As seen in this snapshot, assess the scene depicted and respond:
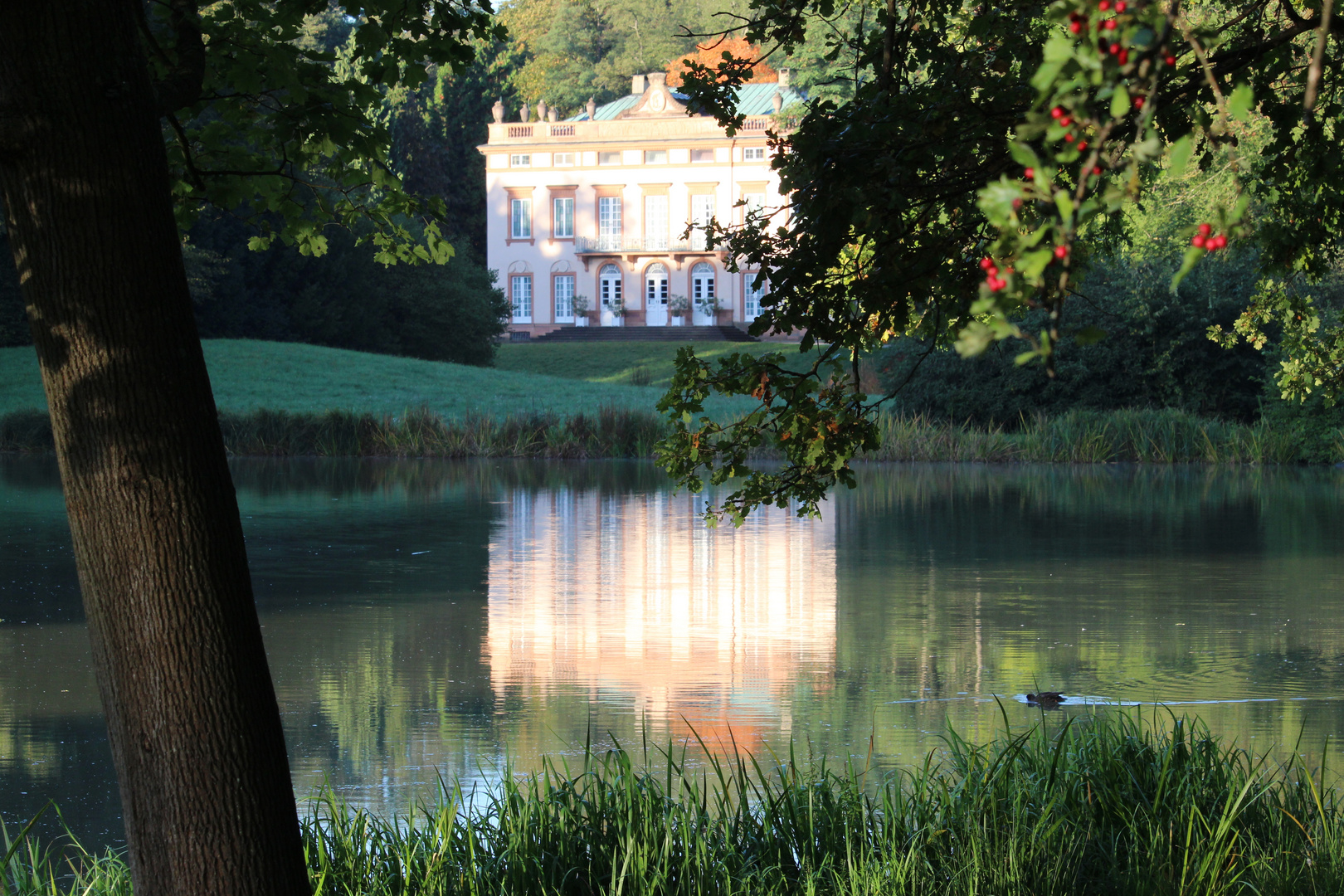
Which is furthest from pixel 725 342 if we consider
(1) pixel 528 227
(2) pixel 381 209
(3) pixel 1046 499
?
(2) pixel 381 209

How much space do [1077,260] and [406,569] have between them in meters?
8.51

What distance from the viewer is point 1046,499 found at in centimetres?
1833

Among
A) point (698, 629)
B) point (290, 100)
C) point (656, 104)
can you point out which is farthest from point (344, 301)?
point (290, 100)

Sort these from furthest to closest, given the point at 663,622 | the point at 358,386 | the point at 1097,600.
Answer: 1. the point at 358,386
2. the point at 1097,600
3. the point at 663,622

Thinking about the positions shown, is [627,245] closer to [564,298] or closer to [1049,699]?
[564,298]

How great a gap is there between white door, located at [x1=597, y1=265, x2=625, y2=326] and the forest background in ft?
19.9

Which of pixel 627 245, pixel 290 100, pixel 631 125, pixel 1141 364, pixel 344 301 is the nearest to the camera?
pixel 290 100

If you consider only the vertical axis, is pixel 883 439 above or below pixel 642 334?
below

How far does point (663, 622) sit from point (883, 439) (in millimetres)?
16145

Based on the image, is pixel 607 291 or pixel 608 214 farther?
pixel 607 291

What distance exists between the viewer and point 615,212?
6088 cm

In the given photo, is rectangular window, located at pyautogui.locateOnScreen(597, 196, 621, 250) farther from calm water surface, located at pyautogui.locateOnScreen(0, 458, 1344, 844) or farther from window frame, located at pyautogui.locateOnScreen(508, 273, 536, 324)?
Result: calm water surface, located at pyautogui.locateOnScreen(0, 458, 1344, 844)

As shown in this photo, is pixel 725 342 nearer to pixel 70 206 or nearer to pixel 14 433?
Answer: pixel 14 433

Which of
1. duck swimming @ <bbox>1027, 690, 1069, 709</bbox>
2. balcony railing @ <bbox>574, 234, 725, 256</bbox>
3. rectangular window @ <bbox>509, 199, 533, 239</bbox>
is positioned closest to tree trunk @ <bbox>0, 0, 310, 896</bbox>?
duck swimming @ <bbox>1027, 690, 1069, 709</bbox>
